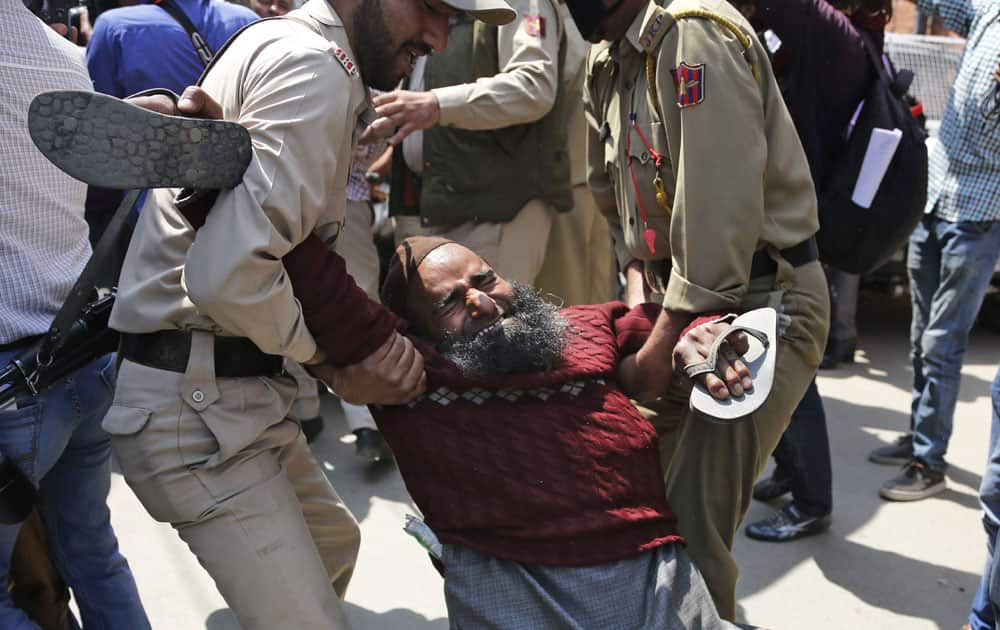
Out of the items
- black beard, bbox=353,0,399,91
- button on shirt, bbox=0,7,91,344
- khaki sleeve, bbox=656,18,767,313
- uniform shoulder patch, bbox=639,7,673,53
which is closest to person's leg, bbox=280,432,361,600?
button on shirt, bbox=0,7,91,344

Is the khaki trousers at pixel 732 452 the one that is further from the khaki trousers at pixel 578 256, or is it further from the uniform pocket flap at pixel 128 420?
the khaki trousers at pixel 578 256

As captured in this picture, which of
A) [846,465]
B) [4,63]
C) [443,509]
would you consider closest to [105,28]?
[4,63]

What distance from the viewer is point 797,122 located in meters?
3.26

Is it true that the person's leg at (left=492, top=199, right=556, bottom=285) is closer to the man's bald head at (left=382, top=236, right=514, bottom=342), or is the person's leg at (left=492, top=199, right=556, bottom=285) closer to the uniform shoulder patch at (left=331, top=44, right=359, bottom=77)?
the man's bald head at (left=382, top=236, right=514, bottom=342)

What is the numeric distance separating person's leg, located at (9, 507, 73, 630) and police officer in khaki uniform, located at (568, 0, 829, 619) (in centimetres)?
176

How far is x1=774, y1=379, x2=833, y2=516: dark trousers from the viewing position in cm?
338

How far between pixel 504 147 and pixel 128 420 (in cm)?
218

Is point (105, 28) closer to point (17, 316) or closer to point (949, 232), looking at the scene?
point (17, 316)

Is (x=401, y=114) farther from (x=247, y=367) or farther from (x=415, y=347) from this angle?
(x=247, y=367)

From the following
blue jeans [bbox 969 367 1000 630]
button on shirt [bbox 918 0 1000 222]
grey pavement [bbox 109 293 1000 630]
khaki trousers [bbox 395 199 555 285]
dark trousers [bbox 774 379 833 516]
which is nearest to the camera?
blue jeans [bbox 969 367 1000 630]

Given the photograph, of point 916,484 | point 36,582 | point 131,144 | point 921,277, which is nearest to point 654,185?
point 131,144

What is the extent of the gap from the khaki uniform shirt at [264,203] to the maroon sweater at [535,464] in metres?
0.37

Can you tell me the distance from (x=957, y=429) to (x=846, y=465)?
0.78 m

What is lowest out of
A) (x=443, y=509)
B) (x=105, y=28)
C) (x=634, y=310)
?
(x=443, y=509)
